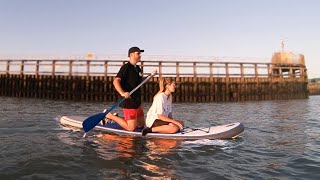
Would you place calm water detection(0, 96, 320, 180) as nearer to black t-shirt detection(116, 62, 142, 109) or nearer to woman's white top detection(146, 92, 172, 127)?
woman's white top detection(146, 92, 172, 127)

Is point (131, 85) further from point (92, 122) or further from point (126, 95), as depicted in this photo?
point (92, 122)

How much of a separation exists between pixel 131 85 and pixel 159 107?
895 mm

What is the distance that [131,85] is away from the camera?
744 centimetres

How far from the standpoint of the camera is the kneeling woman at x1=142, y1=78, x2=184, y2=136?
289 inches

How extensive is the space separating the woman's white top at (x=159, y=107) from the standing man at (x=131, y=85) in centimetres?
37

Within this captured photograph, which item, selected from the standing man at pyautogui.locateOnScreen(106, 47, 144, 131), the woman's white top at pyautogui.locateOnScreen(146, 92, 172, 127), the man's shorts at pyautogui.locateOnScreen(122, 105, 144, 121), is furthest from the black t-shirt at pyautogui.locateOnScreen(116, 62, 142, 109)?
the woman's white top at pyautogui.locateOnScreen(146, 92, 172, 127)

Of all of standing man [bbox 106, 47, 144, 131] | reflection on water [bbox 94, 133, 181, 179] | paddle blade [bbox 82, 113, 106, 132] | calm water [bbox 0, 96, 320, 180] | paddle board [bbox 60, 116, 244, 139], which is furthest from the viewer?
paddle board [bbox 60, 116, 244, 139]

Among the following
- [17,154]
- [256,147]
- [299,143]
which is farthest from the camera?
[299,143]

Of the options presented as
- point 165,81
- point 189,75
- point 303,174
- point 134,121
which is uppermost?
point 189,75

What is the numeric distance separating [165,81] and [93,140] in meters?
2.35

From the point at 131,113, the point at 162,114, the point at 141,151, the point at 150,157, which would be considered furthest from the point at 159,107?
the point at 150,157

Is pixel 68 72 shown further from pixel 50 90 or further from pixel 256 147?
pixel 256 147

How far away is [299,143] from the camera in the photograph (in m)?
7.65

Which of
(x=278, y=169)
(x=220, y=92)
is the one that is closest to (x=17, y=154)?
(x=278, y=169)
